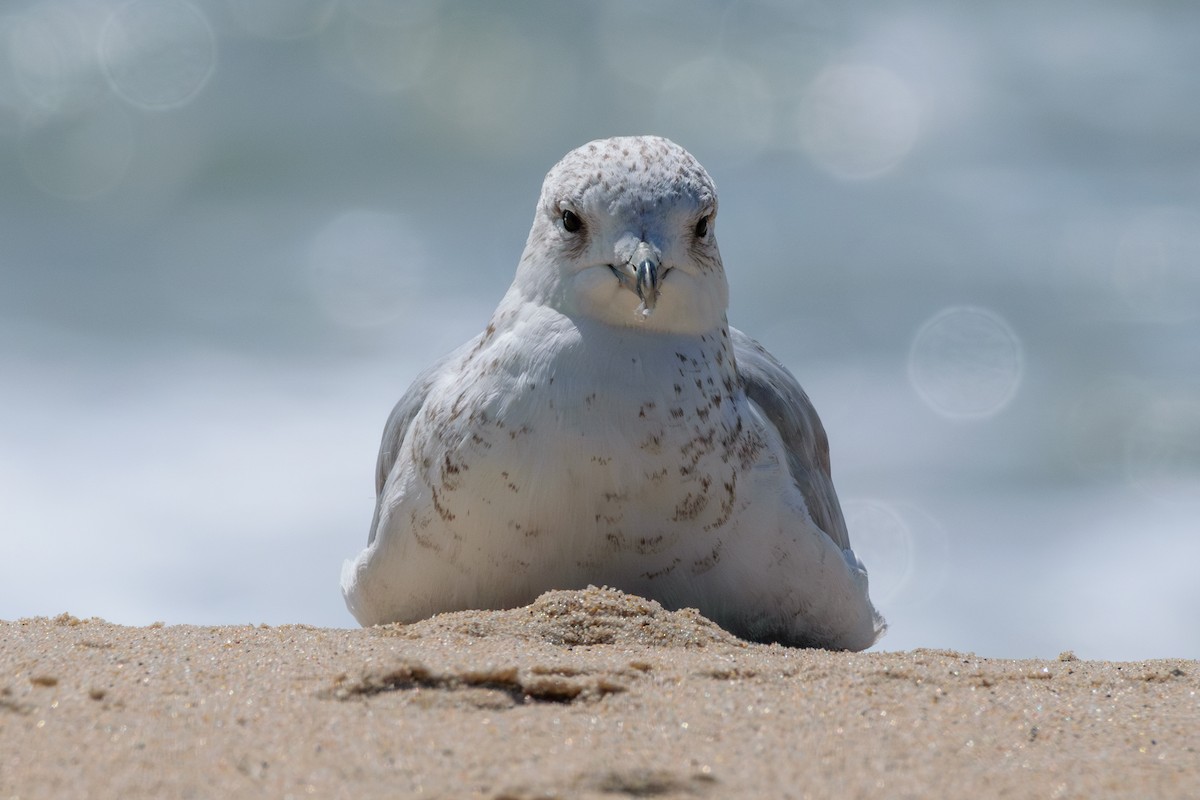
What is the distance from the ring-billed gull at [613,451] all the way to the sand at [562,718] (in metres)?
0.38

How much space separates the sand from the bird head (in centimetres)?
97

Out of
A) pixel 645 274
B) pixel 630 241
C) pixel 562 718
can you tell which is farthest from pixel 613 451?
pixel 562 718

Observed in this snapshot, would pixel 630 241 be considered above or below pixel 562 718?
above

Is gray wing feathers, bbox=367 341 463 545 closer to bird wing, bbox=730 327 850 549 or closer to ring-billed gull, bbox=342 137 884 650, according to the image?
ring-billed gull, bbox=342 137 884 650

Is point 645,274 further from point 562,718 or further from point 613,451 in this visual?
point 562,718

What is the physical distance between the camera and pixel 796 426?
4820mm

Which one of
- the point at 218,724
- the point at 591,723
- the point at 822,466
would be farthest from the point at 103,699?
the point at 822,466

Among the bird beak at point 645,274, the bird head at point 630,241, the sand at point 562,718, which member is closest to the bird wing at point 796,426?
the bird head at point 630,241

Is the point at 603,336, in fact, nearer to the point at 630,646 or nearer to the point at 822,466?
the point at 630,646

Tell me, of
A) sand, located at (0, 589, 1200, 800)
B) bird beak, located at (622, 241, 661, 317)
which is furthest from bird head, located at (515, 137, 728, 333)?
sand, located at (0, 589, 1200, 800)

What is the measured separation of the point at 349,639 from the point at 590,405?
36.7 inches

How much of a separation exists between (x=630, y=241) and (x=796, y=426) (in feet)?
3.57

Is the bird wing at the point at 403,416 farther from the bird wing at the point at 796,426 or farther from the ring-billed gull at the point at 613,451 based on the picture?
the bird wing at the point at 796,426

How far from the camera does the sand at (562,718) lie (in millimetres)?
2342
